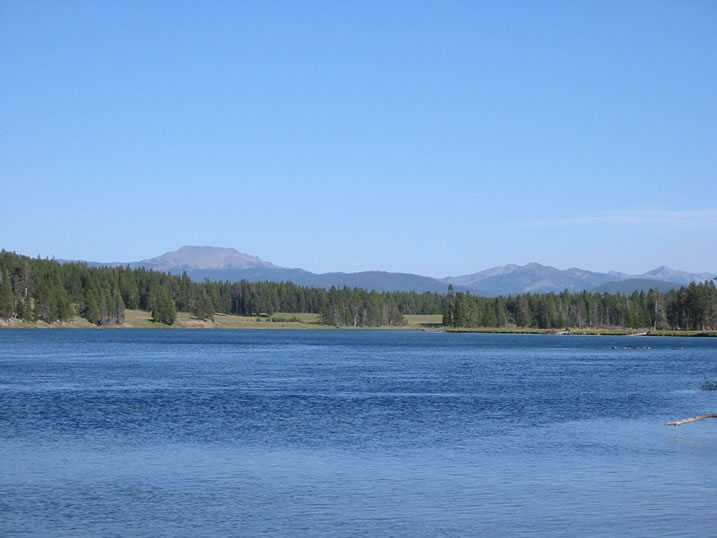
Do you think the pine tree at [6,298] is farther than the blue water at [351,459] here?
Yes

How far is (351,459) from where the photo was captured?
33.8 meters

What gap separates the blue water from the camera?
24.4 metres

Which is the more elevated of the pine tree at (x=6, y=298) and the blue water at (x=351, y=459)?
the pine tree at (x=6, y=298)

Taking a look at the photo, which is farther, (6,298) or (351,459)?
(6,298)

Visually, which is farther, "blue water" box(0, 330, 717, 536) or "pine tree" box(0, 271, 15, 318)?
"pine tree" box(0, 271, 15, 318)

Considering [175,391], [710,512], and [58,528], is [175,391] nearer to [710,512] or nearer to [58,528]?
[58,528]

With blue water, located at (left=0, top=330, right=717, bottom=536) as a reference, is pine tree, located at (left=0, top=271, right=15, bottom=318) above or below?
above

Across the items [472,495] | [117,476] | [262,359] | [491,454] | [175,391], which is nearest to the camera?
[472,495]

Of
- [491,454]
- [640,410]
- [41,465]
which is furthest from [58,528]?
[640,410]

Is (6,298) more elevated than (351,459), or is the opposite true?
(6,298)

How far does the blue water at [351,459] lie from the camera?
24.4 metres

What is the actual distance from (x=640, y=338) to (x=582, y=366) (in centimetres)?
10402

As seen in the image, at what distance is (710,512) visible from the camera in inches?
998

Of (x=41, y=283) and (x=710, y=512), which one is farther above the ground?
(x=41, y=283)
